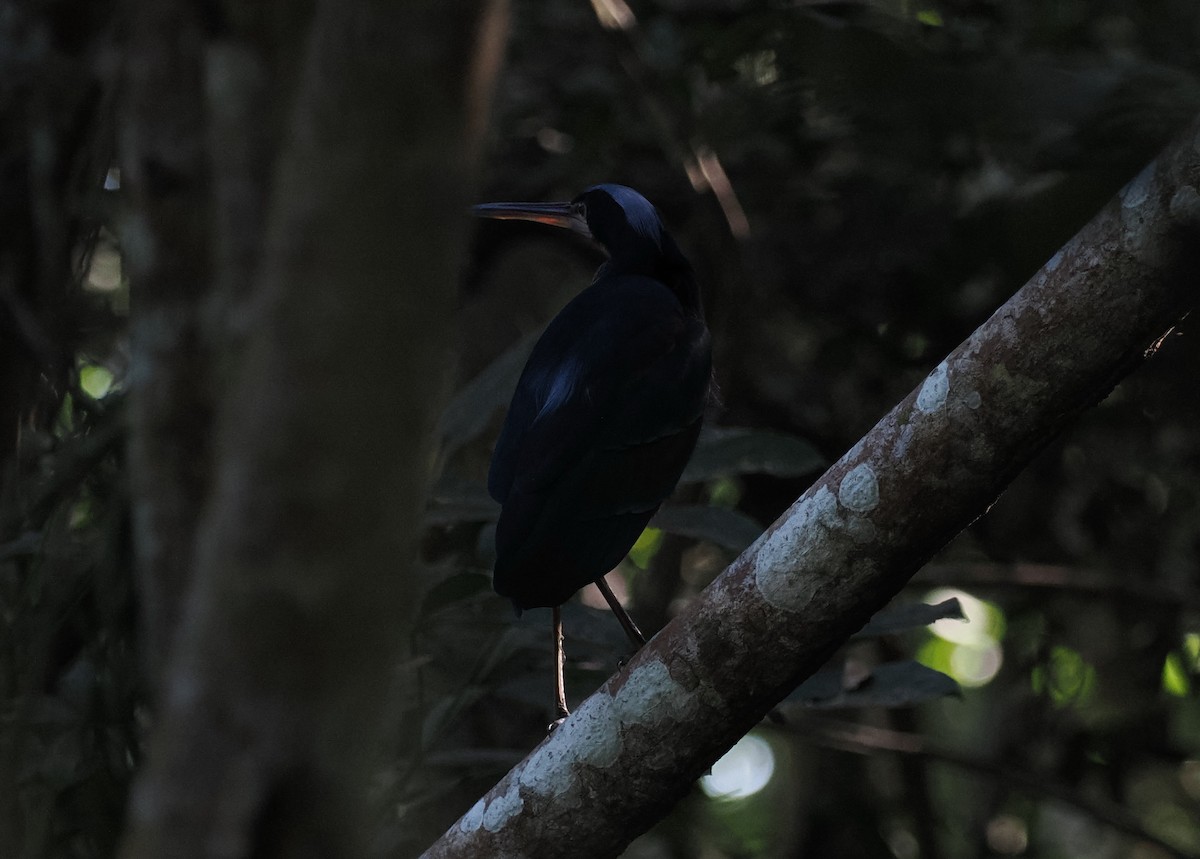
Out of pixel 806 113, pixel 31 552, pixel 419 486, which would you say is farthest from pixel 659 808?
pixel 806 113

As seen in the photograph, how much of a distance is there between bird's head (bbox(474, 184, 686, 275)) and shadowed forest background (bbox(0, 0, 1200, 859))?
1.06ft

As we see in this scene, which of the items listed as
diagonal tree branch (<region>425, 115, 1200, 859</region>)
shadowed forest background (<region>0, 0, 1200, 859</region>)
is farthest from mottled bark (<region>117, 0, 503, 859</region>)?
shadowed forest background (<region>0, 0, 1200, 859</region>)

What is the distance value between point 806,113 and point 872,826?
96.1 inches

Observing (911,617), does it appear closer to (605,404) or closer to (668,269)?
(605,404)

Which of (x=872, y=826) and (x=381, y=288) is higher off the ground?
(x=381, y=288)

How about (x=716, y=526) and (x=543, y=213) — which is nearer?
(x=716, y=526)

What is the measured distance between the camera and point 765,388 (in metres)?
4.65

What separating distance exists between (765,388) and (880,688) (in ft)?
6.42

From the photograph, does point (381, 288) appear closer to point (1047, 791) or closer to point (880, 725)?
point (1047, 791)

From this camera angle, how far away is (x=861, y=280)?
455 centimetres

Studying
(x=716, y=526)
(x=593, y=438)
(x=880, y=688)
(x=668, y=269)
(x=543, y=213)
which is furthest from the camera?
(x=543, y=213)

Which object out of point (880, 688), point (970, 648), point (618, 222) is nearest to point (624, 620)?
point (880, 688)

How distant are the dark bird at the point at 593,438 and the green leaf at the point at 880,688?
1.32 ft

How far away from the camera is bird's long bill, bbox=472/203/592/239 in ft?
12.1
